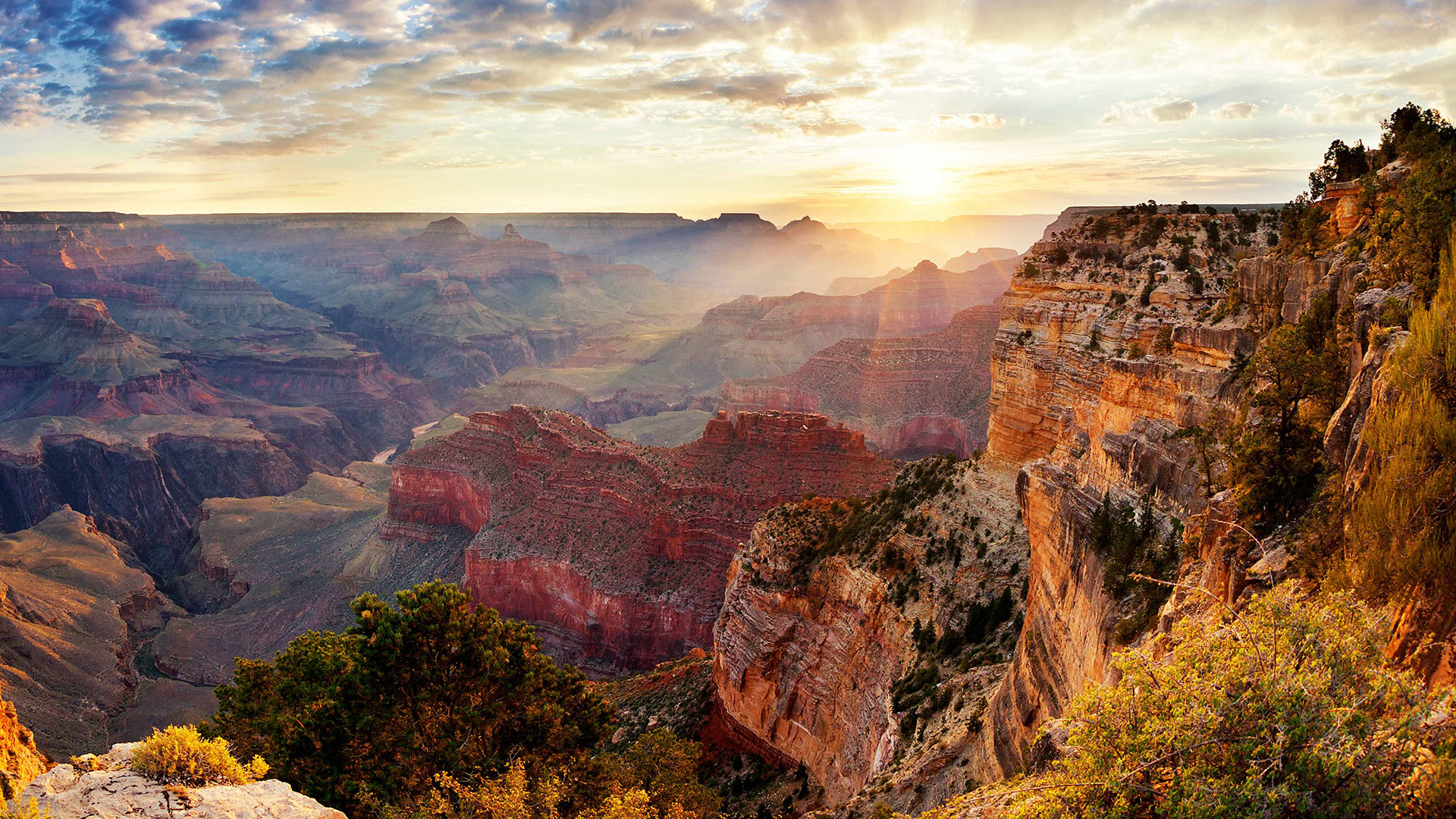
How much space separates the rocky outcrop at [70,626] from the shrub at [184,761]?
148ft

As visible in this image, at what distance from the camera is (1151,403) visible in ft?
60.3

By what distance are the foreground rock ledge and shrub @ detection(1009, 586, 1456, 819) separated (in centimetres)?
951

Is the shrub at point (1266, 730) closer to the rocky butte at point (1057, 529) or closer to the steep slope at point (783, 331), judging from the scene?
the rocky butte at point (1057, 529)

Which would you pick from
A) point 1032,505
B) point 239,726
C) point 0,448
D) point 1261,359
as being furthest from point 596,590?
point 0,448

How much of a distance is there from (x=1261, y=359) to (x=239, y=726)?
26831mm

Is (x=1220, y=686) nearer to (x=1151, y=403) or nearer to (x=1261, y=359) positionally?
(x=1261, y=359)

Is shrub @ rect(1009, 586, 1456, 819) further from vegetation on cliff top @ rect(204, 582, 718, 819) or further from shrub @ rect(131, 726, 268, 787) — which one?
vegetation on cliff top @ rect(204, 582, 718, 819)

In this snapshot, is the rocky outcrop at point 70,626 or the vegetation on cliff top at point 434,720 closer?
the vegetation on cliff top at point 434,720

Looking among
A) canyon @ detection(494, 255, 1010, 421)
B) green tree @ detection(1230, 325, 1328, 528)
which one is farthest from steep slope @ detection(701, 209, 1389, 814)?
canyon @ detection(494, 255, 1010, 421)

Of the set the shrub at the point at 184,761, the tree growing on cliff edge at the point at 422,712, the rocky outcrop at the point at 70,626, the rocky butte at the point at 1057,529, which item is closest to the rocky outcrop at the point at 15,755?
the shrub at the point at 184,761

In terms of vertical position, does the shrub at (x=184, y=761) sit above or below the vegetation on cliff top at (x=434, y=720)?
above

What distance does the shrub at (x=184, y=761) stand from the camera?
11.3 meters

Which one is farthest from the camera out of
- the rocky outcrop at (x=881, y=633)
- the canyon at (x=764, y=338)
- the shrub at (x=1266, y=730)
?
the canyon at (x=764, y=338)

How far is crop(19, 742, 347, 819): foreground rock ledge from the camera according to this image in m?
10.4
